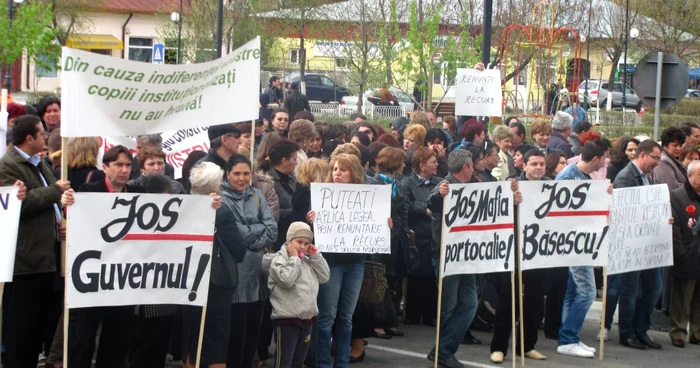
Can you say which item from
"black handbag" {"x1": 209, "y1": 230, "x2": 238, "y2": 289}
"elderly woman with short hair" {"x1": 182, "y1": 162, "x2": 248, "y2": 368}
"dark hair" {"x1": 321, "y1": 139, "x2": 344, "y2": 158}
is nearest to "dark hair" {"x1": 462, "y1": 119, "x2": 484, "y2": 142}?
"dark hair" {"x1": 321, "y1": 139, "x2": 344, "y2": 158}

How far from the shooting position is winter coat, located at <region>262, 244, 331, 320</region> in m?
7.67

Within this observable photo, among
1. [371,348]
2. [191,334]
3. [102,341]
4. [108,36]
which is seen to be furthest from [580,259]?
[108,36]

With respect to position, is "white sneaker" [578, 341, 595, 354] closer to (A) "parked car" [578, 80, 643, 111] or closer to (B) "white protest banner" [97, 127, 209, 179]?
(B) "white protest banner" [97, 127, 209, 179]

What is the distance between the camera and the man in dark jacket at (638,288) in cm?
1030

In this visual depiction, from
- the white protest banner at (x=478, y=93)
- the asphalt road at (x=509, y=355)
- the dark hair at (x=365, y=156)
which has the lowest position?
the asphalt road at (x=509, y=355)

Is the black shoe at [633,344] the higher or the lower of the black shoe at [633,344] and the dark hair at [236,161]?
the lower

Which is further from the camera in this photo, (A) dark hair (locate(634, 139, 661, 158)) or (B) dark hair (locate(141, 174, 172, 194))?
(A) dark hair (locate(634, 139, 661, 158))

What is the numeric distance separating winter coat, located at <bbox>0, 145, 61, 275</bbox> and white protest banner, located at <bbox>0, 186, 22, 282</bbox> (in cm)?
11

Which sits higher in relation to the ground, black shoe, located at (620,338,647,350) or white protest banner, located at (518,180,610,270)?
white protest banner, located at (518,180,610,270)

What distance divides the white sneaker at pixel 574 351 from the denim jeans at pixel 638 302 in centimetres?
73

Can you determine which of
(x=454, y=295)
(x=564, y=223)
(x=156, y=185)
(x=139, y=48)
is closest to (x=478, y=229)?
(x=454, y=295)

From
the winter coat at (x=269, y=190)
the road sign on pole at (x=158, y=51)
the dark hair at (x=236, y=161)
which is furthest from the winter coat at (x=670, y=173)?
the road sign on pole at (x=158, y=51)

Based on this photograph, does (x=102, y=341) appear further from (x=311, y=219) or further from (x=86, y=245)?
(x=311, y=219)

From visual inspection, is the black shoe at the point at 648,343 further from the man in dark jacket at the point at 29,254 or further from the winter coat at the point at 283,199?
Answer: the man in dark jacket at the point at 29,254
